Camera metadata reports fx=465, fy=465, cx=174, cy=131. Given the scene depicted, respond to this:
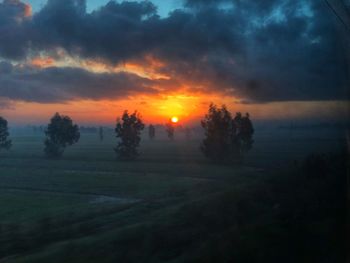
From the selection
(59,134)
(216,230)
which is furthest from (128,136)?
(216,230)

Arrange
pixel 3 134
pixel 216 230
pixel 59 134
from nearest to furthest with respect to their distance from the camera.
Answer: pixel 216 230
pixel 59 134
pixel 3 134

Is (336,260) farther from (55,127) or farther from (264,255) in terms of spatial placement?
(55,127)

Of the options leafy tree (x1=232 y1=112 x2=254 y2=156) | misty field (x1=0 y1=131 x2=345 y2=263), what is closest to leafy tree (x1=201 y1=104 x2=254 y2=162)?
leafy tree (x1=232 y1=112 x2=254 y2=156)

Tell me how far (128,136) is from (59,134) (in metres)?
16.8

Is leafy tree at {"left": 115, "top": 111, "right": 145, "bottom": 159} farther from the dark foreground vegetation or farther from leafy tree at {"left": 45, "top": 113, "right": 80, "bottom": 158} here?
the dark foreground vegetation

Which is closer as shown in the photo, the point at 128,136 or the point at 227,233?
the point at 227,233

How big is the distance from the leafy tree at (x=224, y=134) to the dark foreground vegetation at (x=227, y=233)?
48.3 m

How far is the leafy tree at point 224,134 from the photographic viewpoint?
66938 mm

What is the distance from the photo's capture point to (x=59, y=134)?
8919 centimetres

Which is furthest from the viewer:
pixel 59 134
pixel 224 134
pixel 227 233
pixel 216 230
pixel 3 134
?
pixel 3 134

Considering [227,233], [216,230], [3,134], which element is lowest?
[216,230]

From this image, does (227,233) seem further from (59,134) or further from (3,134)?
(3,134)

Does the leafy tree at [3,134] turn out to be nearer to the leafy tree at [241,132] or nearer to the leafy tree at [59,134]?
the leafy tree at [59,134]

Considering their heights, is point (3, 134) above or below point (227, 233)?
above
